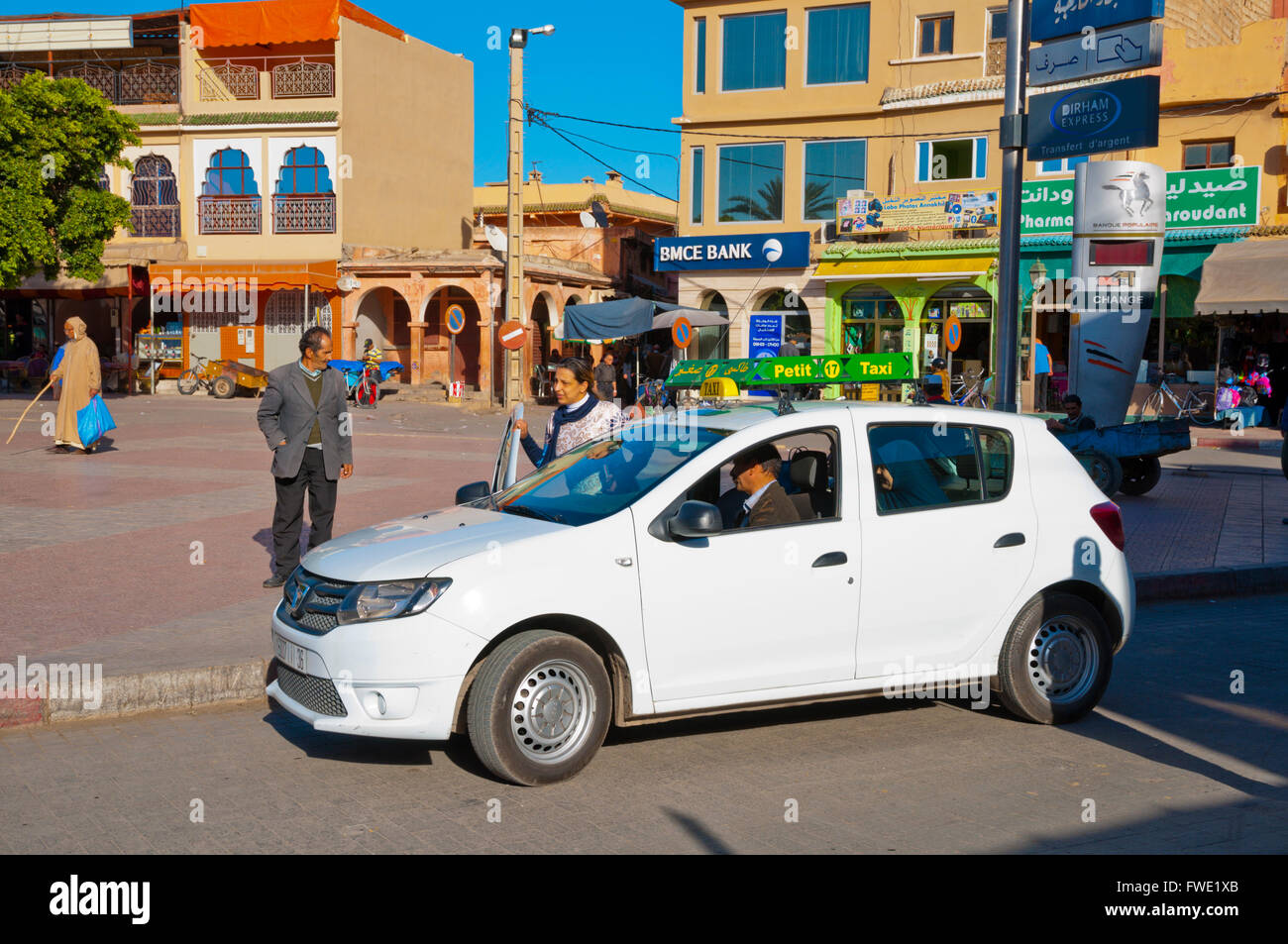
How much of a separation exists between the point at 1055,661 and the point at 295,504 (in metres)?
5.23

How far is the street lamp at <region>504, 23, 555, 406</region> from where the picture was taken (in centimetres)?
2888

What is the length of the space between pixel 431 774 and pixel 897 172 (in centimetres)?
2958

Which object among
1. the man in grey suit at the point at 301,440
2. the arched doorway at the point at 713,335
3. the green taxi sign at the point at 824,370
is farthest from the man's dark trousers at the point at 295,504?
the arched doorway at the point at 713,335

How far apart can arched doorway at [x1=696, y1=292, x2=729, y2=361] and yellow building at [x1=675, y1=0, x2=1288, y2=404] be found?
13 centimetres

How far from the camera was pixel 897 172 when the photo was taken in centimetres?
3256

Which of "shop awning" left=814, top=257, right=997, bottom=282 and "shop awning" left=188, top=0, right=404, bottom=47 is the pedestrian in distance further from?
"shop awning" left=188, top=0, right=404, bottom=47

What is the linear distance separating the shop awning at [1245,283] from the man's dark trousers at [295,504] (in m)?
21.1

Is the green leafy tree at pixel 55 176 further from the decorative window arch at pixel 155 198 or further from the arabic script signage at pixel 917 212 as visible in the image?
the arabic script signage at pixel 917 212

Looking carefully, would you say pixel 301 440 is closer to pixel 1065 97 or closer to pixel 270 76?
pixel 1065 97
